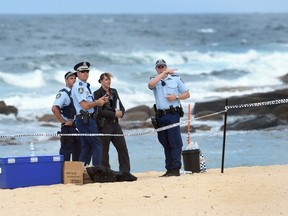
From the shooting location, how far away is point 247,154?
17.2m

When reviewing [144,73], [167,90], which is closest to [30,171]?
[167,90]

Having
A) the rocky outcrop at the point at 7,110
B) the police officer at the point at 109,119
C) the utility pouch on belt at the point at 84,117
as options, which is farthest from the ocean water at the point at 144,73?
the utility pouch on belt at the point at 84,117

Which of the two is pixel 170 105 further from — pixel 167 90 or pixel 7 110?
pixel 7 110

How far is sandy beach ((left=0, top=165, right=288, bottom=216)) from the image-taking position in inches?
381

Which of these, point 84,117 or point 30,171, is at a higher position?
point 84,117

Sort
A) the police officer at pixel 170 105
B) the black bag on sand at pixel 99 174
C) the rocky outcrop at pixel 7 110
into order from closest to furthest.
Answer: the black bag on sand at pixel 99 174 < the police officer at pixel 170 105 < the rocky outcrop at pixel 7 110

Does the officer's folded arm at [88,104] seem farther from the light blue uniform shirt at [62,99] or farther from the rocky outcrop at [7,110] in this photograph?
the rocky outcrop at [7,110]

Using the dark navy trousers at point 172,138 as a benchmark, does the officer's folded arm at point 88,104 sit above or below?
above

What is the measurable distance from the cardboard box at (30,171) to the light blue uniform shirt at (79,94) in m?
0.78

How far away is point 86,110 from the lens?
1185cm

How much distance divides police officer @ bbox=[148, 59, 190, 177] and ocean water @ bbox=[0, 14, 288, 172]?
191cm

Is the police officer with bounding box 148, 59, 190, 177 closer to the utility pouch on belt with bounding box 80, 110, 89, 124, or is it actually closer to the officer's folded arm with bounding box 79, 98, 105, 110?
the officer's folded arm with bounding box 79, 98, 105, 110

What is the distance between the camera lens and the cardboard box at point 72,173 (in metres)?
11.3

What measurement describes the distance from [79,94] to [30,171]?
1.17 m
